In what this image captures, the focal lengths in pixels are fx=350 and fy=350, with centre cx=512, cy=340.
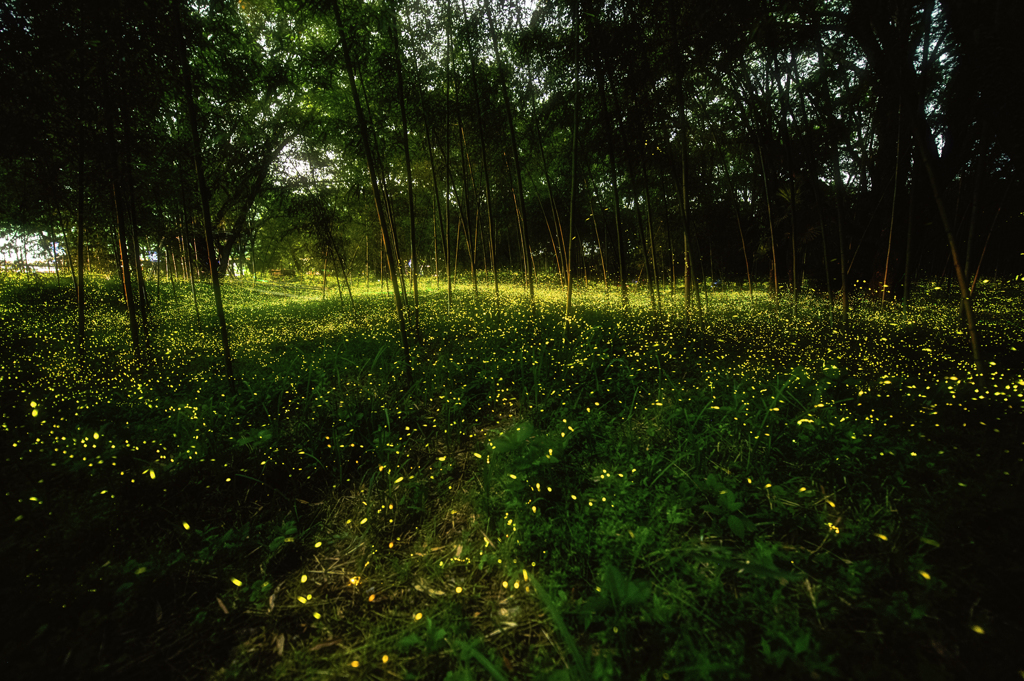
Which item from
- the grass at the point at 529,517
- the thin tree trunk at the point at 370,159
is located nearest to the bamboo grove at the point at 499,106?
the thin tree trunk at the point at 370,159

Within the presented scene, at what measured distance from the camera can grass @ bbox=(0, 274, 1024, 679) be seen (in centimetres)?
125

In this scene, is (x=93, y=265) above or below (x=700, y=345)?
above

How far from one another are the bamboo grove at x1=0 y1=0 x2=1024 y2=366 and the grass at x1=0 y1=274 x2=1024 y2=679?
100cm

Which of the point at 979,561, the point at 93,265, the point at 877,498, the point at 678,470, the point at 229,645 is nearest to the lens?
the point at 979,561

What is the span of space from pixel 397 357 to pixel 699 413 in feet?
9.08

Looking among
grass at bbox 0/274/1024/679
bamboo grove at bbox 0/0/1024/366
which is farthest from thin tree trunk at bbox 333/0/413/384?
grass at bbox 0/274/1024/679

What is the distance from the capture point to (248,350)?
13.7 ft

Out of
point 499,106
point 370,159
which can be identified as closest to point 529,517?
point 370,159

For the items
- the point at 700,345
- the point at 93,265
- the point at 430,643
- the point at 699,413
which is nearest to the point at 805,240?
the point at 700,345

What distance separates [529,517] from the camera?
5.90ft

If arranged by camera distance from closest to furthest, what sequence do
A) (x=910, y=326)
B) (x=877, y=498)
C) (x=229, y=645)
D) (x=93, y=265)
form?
(x=229, y=645) → (x=877, y=498) → (x=910, y=326) → (x=93, y=265)

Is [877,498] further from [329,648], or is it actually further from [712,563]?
[329,648]

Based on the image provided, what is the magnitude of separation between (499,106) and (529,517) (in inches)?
256

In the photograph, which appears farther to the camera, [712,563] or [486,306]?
[486,306]
